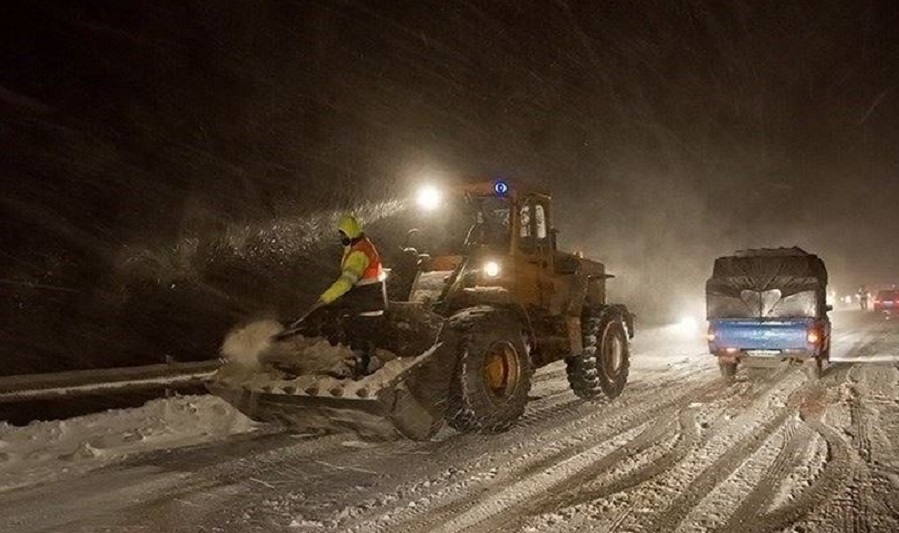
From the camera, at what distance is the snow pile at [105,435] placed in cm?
652

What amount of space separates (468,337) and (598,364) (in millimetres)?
3062

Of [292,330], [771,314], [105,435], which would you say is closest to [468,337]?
[292,330]

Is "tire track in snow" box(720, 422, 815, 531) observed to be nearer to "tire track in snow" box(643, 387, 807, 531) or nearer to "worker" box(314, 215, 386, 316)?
"tire track in snow" box(643, 387, 807, 531)

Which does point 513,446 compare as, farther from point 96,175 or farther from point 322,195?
point 96,175

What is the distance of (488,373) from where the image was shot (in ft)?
23.9

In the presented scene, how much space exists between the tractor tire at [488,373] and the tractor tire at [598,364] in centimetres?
173

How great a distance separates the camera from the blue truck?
11.2 meters

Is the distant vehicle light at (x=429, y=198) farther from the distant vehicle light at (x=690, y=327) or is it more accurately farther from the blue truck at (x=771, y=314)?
the distant vehicle light at (x=690, y=327)

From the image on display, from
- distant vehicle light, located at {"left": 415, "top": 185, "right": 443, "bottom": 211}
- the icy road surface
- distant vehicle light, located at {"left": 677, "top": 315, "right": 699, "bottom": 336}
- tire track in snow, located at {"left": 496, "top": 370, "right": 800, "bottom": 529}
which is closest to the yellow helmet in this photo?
distant vehicle light, located at {"left": 415, "top": 185, "right": 443, "bottom": 211}

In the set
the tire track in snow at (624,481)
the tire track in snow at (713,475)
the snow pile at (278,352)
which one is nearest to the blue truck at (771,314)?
the tire track in snow at (713,475)

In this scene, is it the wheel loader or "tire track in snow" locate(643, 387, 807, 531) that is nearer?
"tire track in snow" locate(643, 387, 807, 531)

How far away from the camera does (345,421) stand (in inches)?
247

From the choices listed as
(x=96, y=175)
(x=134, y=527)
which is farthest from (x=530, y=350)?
(x=96, y=175)

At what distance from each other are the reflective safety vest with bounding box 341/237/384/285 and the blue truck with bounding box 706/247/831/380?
7042 mm
